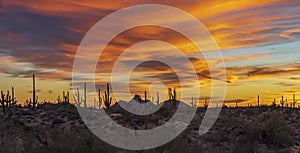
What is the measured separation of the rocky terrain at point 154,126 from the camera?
1916 centimetres

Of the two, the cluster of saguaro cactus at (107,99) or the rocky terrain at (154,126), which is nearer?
the rocky terrain at (154,126)

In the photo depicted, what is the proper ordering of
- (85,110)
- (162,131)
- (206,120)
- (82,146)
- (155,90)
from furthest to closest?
(155,90), (85,110), (206,120), (162,131), (82,146)

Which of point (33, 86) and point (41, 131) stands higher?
point (33, 86)

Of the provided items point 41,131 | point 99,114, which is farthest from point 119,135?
point 99,114

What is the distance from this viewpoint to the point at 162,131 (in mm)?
27984

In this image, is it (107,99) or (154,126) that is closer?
(154,126)

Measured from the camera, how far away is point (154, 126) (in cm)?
3131

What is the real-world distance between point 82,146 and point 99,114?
19289 millimetres

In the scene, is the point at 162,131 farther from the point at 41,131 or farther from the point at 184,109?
the point at 184,109

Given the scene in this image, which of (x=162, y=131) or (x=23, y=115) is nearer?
(x=162, y=131)

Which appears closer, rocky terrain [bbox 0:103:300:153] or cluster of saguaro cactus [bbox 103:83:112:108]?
rocky terrain [bbox 0:103:300:153]

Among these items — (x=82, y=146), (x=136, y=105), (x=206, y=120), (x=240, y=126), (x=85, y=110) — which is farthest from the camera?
(x=136, y=105)

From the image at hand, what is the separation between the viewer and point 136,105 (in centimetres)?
4272

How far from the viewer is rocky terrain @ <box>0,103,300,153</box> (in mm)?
19159
